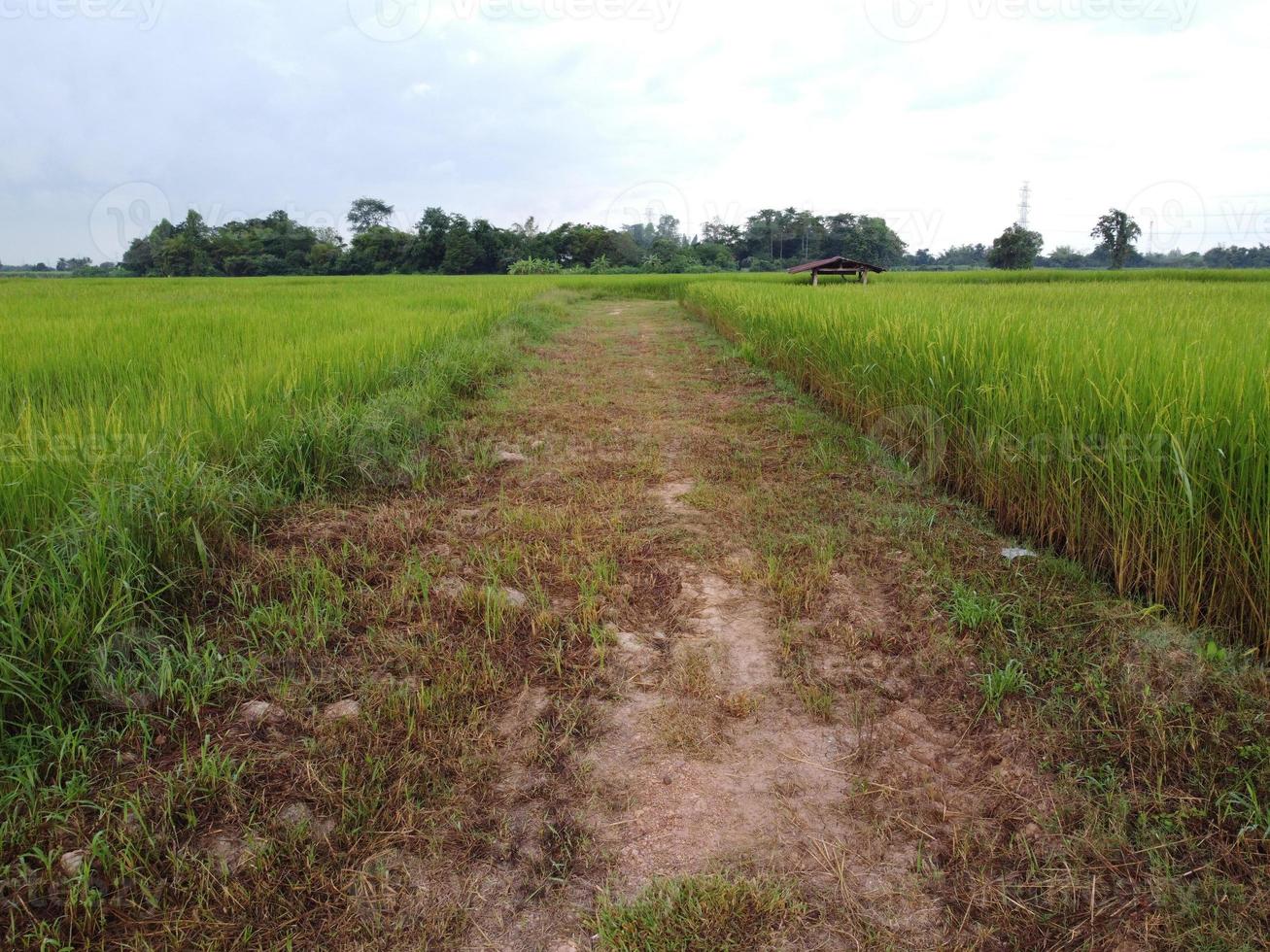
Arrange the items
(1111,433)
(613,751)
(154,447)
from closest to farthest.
→ 1. (613,751)
2. (1111,433)
3. (154,447)

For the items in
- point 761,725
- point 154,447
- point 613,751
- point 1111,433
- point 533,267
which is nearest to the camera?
point 613,751

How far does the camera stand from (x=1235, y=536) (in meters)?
2.10

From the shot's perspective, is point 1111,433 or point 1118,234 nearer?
point 1111,433


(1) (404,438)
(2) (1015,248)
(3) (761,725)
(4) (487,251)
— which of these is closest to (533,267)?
(4) (487,251)

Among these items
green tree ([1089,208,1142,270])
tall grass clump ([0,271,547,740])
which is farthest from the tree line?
tall grass clump ([0,271,547,740])

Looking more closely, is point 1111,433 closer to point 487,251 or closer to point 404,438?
point 404,438

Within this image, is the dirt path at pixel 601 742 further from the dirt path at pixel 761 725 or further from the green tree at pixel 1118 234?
the green tree at pixel 1118 234

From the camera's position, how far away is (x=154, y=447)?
2.76 meters

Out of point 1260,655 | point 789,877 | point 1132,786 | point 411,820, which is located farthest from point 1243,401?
point 411,820

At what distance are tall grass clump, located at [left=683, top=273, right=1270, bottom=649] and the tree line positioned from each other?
4021 cm

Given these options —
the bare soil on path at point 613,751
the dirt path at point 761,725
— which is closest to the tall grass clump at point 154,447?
the bare soil on path at point 613,751

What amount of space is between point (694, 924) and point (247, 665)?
5.21 ft

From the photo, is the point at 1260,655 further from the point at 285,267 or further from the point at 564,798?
the point at 285,267

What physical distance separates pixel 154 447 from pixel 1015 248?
5410 centimetres
